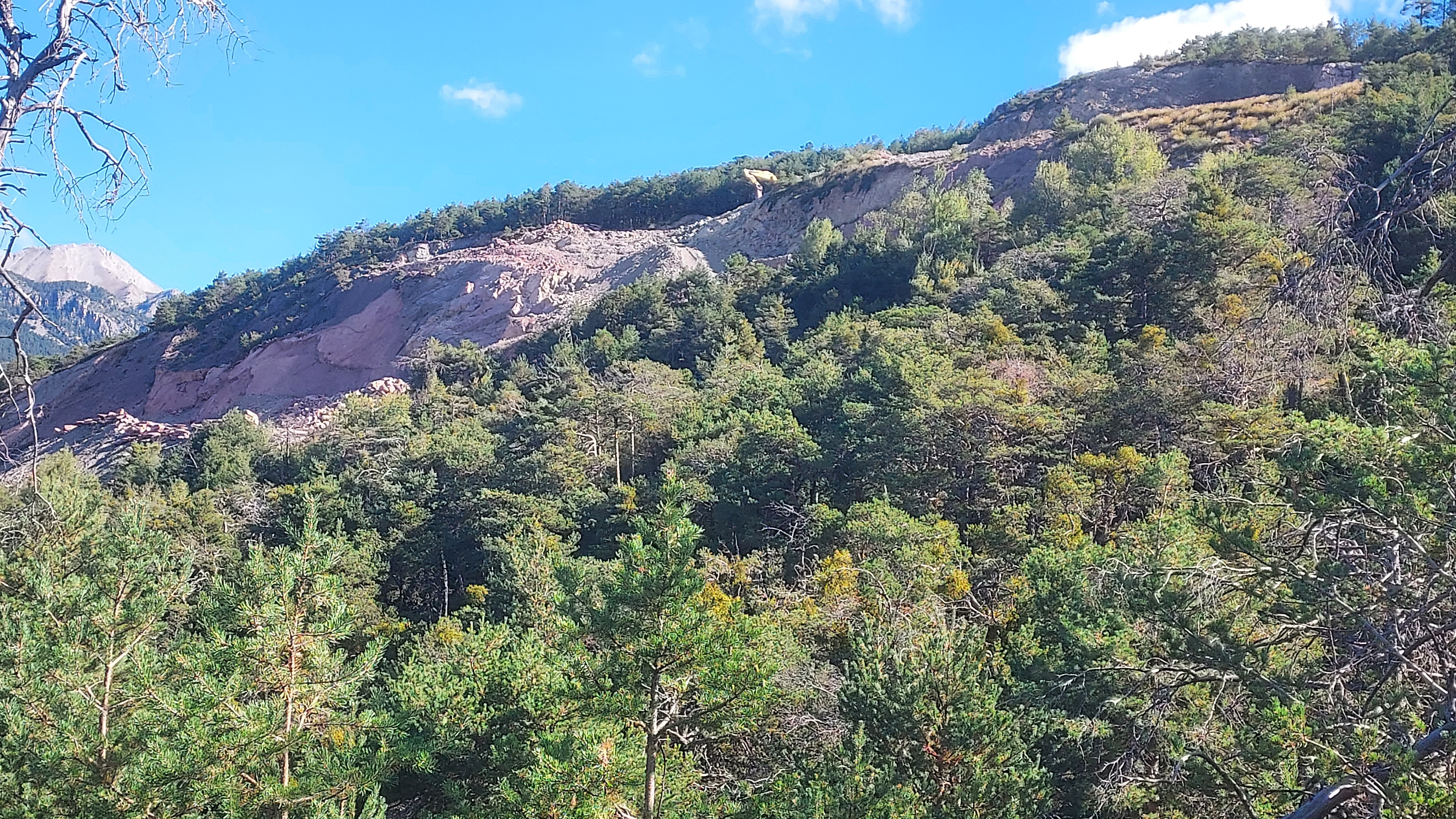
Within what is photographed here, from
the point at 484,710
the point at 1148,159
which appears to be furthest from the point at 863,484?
the point at 1148,159

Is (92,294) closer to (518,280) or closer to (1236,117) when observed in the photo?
(518,280)

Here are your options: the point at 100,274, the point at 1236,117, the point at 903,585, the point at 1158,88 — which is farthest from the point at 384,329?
the point at 100,274

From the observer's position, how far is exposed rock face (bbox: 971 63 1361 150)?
44781 millimetres

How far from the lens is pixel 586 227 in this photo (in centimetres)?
6050

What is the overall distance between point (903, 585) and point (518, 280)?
135ft

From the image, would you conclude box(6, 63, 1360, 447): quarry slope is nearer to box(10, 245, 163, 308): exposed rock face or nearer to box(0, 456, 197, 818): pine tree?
box(0, 456, 197, 818): pine tree

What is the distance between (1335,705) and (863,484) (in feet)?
46.3

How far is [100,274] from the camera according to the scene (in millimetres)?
134375

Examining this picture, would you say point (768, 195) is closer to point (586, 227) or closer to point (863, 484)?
point (586, 227)

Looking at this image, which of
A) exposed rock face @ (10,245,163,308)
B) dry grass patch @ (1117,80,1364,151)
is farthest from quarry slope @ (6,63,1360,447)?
exposed rock face @ (10,245,163,308)

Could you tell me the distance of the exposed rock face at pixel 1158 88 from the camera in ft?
147

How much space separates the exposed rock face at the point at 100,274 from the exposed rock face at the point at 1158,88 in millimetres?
119621

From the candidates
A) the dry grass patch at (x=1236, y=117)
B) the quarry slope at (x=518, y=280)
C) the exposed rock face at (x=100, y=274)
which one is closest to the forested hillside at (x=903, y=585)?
the dry grass patch at (x=1236, y=117)

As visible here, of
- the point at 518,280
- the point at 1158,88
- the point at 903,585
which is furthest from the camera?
the point at 1158,88
